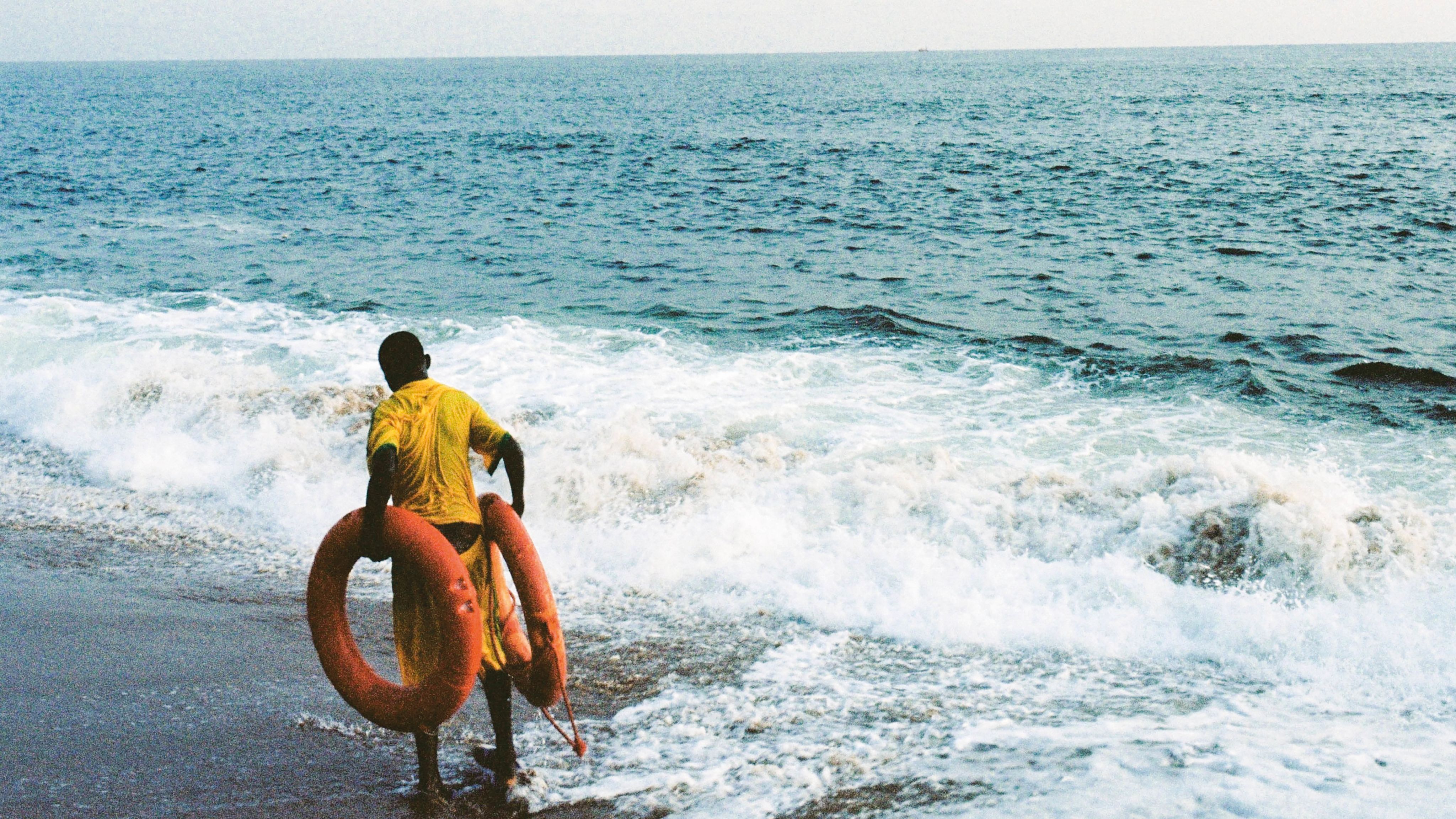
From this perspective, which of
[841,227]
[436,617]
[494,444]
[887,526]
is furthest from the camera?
[841,227]

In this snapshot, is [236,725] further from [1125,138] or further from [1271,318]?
[1125,138]

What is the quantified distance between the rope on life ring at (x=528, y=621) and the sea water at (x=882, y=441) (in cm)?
47

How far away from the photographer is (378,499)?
12.1 feet

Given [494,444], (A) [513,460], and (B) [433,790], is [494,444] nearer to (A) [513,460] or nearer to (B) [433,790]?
(A) [513,460]

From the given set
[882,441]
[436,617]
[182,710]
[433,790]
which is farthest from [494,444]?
[882,441]

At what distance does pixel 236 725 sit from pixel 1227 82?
8298 centimetres

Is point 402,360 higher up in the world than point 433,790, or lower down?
higher up

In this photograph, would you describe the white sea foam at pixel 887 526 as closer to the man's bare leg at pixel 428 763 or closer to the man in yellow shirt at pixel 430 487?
the man's bare leg at pixel 428 763

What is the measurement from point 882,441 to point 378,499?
6145mm

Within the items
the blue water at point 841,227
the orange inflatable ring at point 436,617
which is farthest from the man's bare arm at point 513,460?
the blue water at point 841,227

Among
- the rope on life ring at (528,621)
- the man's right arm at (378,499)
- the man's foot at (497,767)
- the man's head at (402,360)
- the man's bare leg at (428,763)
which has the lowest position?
the man's foot at (497,767)

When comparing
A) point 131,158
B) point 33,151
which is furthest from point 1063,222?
point 33,151

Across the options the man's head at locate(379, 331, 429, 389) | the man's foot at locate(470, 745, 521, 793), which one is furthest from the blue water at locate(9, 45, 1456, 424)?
the man's head at locate(379, 331, 429, 389)

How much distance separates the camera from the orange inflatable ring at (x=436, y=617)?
3680mm
